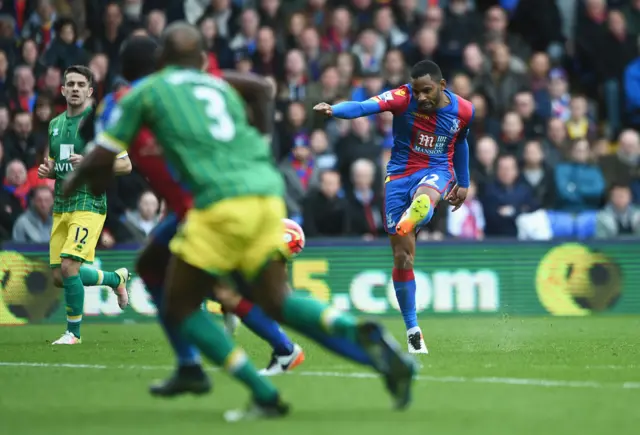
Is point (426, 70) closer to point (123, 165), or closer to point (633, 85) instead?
point (123, 165)

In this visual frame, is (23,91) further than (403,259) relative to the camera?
Yes

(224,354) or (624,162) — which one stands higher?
(224,354)

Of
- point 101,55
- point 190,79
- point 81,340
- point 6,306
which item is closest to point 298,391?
point 190,79

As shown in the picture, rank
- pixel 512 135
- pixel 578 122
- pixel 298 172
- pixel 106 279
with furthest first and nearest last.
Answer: pixel 578 122 → pixel 512 135 → pixel 298 172 → pixel 106 279

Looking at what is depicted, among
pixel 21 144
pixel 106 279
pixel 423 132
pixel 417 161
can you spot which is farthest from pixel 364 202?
pixel 423 132

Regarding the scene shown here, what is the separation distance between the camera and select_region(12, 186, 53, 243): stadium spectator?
52.5 feet

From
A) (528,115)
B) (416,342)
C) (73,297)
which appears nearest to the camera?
(416,342)

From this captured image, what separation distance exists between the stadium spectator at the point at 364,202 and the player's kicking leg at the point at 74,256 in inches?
204

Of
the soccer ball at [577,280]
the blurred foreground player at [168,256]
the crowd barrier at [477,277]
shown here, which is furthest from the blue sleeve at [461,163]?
the soccer ball at [577,280]

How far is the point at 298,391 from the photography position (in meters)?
7.93

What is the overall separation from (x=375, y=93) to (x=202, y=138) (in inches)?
443

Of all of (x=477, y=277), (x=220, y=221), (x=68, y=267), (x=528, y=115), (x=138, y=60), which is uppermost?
(x=138, y=60)

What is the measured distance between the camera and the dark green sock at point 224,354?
21.6 feet

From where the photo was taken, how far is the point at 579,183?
57.2 feet
